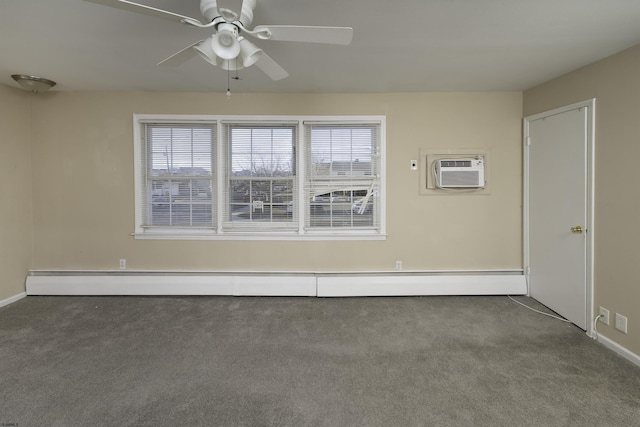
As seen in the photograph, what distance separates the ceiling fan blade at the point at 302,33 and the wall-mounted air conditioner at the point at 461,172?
2264 mm

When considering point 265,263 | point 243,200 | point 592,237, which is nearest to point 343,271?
point 265,263

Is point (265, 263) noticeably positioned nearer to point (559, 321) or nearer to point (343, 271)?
point (343, 271)

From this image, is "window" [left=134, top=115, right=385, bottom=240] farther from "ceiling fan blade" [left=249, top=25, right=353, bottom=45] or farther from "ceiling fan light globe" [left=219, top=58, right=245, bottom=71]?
"ceiling fan blade" [left=249, top=25, right=353, bottom=45]

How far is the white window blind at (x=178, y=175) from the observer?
3.54m

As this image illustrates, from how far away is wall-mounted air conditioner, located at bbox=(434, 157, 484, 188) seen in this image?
3.42m

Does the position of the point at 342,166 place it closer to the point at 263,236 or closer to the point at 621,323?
the point at 263,236

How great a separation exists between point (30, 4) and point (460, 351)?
3837mm

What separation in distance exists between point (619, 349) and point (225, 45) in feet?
11.9

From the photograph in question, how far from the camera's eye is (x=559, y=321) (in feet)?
9.38

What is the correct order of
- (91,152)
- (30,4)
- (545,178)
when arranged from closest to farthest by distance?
(30,4)
(545,178)
(91,152)

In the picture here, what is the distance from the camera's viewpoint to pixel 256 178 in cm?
356

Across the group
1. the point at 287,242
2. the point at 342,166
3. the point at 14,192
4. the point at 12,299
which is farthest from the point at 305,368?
the point at 14,192

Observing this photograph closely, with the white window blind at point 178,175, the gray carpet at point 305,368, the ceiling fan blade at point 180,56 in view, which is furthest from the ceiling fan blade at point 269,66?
the gray carpet at point 305,368

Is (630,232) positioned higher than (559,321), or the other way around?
(630,232)
